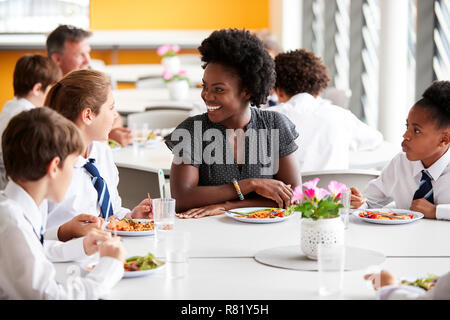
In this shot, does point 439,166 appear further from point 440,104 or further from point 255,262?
point 255,262

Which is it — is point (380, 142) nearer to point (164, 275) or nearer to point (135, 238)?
point (135, 238)

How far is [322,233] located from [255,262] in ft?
0.62

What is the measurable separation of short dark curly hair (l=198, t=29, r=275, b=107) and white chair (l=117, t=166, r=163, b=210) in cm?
78

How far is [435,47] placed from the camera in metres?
4.48

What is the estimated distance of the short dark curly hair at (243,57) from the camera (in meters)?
2.48

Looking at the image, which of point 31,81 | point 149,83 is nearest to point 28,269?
point 31,81

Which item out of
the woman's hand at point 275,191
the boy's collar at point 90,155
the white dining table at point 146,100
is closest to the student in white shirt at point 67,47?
the white dining table at point 146,100

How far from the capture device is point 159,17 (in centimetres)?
975

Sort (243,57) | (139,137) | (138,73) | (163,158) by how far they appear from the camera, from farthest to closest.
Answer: (138,73) → (139,137) → (163,158) → (243,57)

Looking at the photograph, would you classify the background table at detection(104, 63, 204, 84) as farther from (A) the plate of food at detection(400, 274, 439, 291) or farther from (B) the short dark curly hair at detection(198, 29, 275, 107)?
(A) the plate of food at detection(400, 274, 439, 291)

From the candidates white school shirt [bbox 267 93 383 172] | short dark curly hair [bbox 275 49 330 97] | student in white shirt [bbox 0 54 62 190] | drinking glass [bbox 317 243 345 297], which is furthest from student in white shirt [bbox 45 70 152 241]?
student in white shirt [bbox 0 54 62 190]
